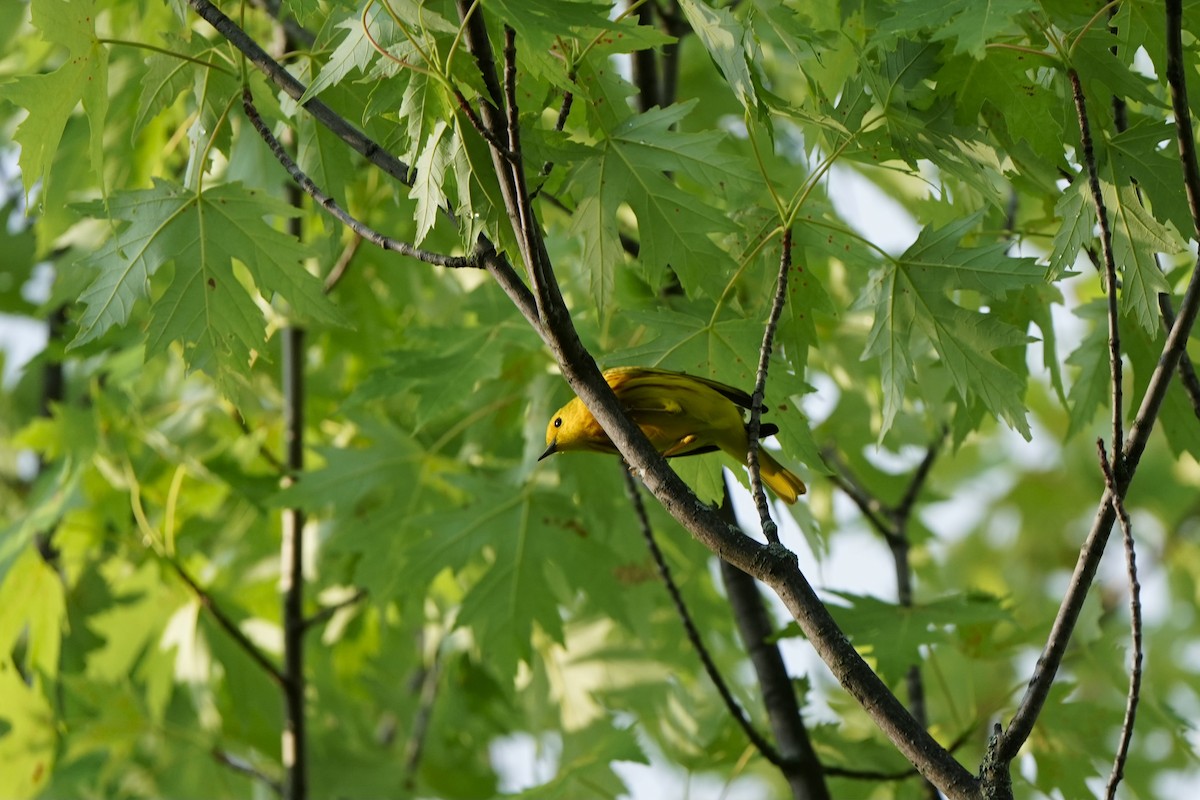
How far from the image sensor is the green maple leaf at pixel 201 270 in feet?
6.78

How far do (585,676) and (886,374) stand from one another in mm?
2506

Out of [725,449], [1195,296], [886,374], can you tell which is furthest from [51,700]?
[1195,296]

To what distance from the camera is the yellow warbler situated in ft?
6.18

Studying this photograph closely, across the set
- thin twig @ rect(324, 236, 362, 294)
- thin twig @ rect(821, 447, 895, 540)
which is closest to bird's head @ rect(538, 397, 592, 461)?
thin twig @ rect(821, 447, 895, 540)

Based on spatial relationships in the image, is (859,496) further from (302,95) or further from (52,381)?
(52,381)

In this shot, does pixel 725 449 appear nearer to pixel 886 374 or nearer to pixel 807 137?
pixel 886 374

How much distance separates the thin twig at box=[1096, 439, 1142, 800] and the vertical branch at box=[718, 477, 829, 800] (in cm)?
108

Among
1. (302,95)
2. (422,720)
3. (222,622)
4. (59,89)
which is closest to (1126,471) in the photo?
(302,95)

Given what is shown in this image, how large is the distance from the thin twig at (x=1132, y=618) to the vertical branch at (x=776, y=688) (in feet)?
3.53

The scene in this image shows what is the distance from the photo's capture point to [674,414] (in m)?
1.92

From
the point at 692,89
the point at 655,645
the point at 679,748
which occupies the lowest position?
the point at 679,748

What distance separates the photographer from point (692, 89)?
4.49m

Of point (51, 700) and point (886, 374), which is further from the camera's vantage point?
point (51, 700)

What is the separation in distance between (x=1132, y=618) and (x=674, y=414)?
2.50ft
